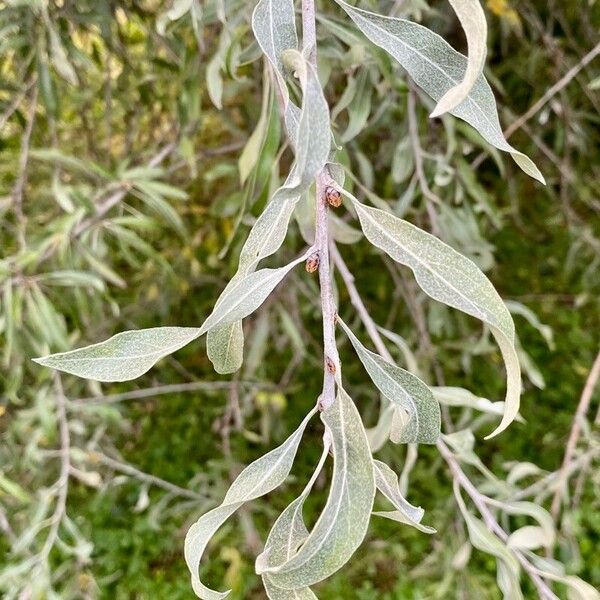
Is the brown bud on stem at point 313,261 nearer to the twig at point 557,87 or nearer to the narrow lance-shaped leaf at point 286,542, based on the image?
the narrow lance-shaped leaf at point 286,542

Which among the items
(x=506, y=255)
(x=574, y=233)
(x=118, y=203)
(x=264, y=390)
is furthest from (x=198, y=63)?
(x=506, y=255)

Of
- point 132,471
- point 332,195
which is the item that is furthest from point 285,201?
point 132,471

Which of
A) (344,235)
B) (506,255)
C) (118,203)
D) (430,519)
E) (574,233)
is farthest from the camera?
(506,255)

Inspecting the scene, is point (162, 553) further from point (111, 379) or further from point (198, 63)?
point (111, 379)

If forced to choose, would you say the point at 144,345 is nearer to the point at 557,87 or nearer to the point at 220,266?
the point at 557,87

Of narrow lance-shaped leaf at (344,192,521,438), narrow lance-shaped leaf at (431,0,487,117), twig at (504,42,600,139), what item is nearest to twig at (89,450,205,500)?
twig at (504,42,600,139)

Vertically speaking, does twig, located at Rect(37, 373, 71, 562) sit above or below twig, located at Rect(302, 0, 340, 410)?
below

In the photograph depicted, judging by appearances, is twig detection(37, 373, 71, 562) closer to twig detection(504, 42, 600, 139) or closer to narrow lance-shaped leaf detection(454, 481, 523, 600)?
narrow lance-shaped leaf detection(454, 481, 523, 600)
